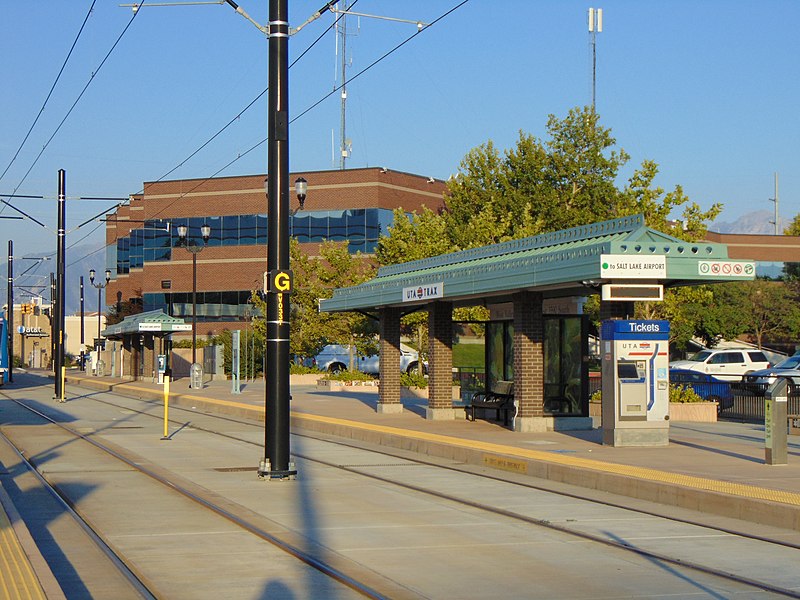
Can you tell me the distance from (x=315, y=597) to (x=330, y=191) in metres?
72.2

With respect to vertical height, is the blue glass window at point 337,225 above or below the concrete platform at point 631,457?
above

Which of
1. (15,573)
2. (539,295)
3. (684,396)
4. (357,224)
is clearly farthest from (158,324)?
(15,573)

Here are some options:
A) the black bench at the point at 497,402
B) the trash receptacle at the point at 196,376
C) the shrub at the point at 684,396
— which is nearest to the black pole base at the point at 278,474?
the black bench at the point at 497,402

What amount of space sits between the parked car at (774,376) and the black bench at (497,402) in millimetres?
7987

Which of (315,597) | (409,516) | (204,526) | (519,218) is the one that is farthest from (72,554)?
(519,218)

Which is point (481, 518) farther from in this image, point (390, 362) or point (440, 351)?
point (390, 362)

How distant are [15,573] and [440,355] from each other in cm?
2122

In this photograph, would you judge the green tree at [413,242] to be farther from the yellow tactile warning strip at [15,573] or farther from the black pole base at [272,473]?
the yellow tactile warning strip at [15,573]

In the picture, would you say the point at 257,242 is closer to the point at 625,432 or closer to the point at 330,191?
the point at 330,191

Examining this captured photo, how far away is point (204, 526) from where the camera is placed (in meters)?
12.7

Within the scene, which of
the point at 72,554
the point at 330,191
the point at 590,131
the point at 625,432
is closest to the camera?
the point at 72,554

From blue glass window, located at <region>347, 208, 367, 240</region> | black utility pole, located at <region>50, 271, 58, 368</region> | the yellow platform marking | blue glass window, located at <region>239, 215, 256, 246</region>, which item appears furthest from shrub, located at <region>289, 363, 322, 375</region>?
the yellow platform marking

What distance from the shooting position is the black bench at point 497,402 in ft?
90.4

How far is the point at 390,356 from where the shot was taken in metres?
32.9
